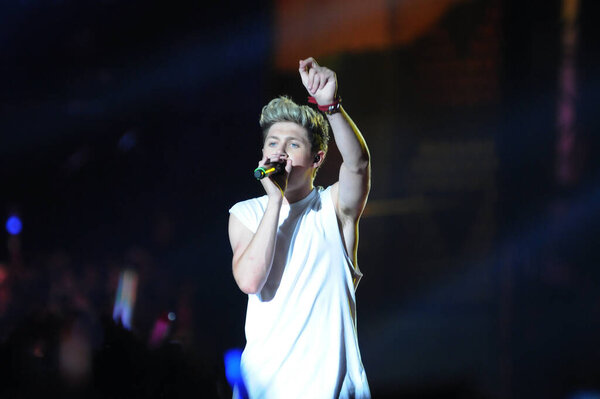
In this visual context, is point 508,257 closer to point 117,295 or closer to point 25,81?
point 117,295

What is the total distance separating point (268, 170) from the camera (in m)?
1.65

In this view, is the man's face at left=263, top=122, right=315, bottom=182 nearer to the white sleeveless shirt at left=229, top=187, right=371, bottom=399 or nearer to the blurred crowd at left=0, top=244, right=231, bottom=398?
the white sleeveless shirt at left=229, top=187, right=371, bottom=399

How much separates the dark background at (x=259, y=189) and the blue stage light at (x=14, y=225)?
0.05m

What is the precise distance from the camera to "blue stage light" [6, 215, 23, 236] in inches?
123

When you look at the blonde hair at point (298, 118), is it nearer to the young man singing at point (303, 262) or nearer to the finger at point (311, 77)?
the young man singing at point (303, 262)

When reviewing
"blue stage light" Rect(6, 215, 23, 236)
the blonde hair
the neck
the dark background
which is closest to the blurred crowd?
the dark background

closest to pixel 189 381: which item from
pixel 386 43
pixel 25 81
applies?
pixel 25 81

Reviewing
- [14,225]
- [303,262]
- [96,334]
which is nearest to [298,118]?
[303,262]

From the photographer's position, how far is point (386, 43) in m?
4.41

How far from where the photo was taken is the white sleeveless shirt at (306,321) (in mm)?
1656

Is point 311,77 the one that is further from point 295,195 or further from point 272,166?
point 295,195

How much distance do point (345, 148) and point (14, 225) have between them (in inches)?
88.8

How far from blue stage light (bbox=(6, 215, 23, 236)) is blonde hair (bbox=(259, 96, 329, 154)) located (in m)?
1.90

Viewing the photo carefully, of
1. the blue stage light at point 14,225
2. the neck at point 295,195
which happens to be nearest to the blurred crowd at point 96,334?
the blue stage light at point 14,225
